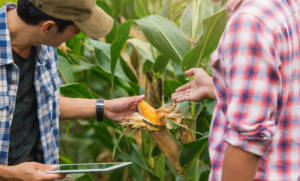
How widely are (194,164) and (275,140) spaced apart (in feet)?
2.12

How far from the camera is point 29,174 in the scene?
0.93 m

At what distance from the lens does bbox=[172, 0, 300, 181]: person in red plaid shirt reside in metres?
0.53

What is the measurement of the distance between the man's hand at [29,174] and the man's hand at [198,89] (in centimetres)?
52


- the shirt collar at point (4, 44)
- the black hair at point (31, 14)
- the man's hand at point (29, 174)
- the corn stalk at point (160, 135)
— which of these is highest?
the black hair at point (31, 14)

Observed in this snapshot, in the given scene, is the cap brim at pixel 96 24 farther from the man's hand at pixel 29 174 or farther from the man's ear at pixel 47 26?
the man's hand at pixel 29 174

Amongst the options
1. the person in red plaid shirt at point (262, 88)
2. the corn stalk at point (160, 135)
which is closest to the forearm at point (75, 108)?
the corn stalk at point (160, 135)

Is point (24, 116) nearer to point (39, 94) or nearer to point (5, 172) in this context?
point (39, 94)

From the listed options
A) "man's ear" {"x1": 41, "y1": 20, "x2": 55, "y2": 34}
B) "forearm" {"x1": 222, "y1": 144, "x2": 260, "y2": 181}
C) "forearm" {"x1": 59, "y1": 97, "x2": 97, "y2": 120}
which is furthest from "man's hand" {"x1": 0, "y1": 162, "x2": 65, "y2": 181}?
"forearm" {"x1": 222, "y1": 144, "x2": 260, "y2": 181}

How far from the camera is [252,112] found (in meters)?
0.54

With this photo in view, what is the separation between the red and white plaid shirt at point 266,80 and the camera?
1.75 ft

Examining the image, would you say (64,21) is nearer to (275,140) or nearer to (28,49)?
(28,49)

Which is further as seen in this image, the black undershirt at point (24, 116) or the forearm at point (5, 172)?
the black undershirt at point (24, 116)

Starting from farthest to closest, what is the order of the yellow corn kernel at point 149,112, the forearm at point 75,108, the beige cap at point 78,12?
the forearm at point 75,108 < the yellow corn kernel at point 149,112 < the beige cap at point 78,12

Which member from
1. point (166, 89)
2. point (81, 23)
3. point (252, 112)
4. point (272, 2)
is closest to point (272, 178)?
point (252, 112)
